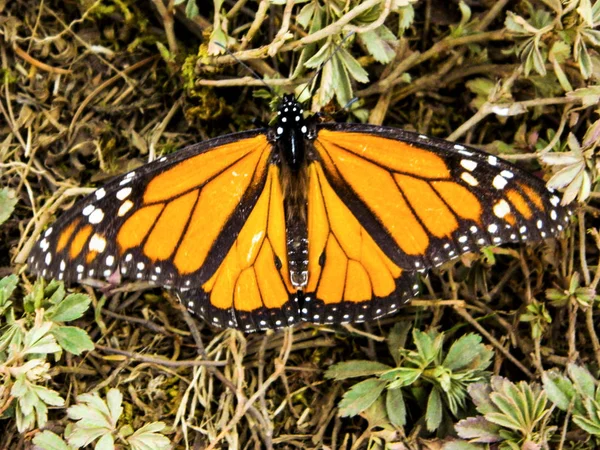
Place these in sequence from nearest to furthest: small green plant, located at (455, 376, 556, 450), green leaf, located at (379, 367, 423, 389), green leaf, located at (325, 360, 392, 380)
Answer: small green plant, located at (455, 376, 556, 450) < green leaf, located at (379, 367, 423, 389) < green leaf, located at (325, 360, 392, 380)

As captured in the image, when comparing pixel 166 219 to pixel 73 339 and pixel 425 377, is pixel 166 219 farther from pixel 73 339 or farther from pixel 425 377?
pixel 425 377

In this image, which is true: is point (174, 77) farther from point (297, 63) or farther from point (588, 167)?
point (588, 167)

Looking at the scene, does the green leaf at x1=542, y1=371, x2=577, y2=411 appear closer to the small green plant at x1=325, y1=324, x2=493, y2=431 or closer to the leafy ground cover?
the leafy ground cover

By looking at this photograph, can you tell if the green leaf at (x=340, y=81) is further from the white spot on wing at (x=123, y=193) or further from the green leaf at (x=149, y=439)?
the green leaf at (x=149, y=439)

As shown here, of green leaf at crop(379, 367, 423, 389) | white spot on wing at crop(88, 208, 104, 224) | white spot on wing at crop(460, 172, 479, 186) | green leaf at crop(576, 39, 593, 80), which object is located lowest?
green leaf at crop(379, 367, 423, 389)

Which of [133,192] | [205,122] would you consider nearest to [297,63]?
[205,122]

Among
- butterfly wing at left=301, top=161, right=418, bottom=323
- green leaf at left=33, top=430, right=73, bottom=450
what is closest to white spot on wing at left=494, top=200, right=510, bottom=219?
butterfly wing at left=301, top=161, right=418, bottom=323

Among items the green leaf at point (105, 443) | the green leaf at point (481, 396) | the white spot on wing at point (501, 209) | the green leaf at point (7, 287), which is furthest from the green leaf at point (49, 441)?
the white spot on wing at point (501, 209)
